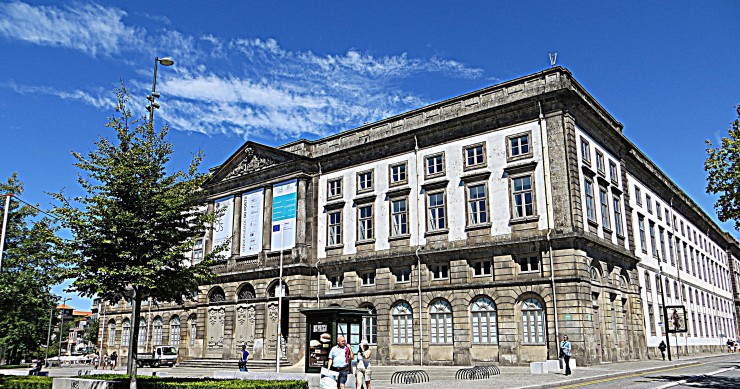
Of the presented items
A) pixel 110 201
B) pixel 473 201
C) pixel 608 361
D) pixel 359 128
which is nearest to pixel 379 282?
pixel 473 201

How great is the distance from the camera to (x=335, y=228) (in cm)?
4416

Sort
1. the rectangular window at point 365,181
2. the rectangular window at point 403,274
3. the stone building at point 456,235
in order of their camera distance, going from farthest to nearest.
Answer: the rectangular window at point 365,181 < the rectangular window at point 403,274 < the stone building at point 456,235

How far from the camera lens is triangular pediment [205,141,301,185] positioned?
47688 mm

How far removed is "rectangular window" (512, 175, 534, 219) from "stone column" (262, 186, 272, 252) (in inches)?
801

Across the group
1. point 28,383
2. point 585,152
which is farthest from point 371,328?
point 28,383

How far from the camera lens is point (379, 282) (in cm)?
4038

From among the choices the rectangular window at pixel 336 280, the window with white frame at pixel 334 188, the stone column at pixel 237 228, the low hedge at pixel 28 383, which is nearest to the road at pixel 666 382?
the low hedge at pixel 28 383

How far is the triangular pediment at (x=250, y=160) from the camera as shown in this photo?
47.7 metres

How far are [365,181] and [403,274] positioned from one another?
25.2 ft

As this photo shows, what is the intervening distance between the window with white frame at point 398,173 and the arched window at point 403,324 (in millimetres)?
8353

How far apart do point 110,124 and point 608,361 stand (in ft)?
92.2

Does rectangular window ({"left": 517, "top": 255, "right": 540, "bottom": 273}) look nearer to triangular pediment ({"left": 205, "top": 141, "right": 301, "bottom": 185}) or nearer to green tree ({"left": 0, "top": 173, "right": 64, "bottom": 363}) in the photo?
triangular pediment ({"left": 205, "top": 141, "right": 301, "bottom": 185})

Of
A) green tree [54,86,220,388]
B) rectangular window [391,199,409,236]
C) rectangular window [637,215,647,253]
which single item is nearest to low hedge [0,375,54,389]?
green tree [54,86,220,388]

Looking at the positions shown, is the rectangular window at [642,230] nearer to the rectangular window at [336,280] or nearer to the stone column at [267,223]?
the rectangular window at [336,280]
